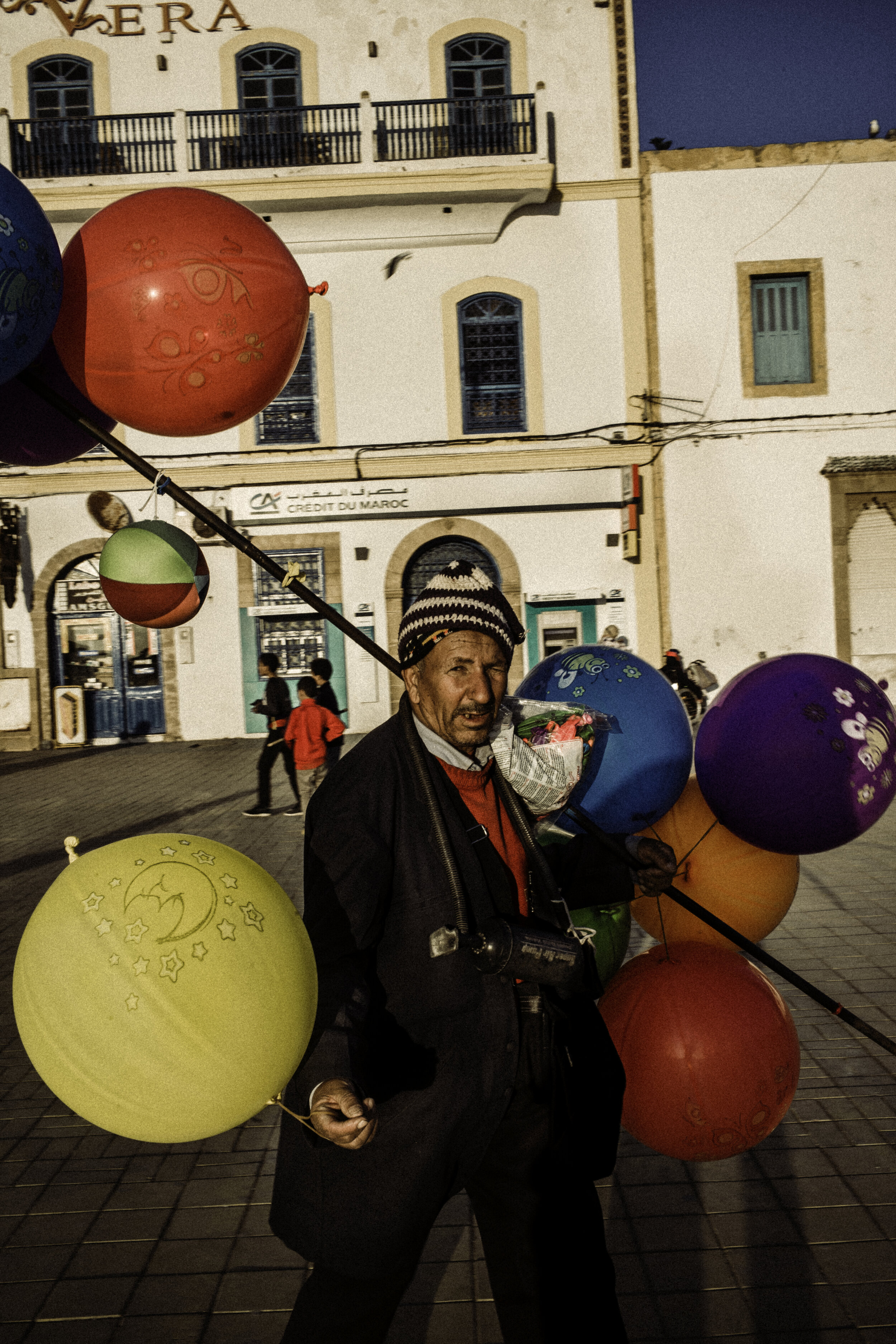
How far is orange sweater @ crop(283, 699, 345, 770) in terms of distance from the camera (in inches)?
344

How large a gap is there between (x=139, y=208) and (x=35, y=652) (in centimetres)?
1524

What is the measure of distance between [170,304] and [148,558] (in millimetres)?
758

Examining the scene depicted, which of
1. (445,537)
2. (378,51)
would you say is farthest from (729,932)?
(378,51)

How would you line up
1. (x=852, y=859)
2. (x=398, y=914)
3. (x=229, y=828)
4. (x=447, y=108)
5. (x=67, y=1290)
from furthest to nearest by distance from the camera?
1. (x=447, y=108)
2. (x=229, y=828)
3. (x=852, y=859)
4. (x=67, y=1290)
5. (x=398, y=914)

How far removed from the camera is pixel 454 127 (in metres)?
15.5

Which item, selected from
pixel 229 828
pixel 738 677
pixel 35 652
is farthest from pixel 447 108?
pixel 738 677

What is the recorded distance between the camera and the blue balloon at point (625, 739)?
2588 mm

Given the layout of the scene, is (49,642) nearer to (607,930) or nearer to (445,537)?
(445,537)

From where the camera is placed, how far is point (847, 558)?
1587cm

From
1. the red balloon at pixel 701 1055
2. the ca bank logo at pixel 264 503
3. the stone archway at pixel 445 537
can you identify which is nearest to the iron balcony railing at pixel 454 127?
the ca bank logo at pixel 264 503

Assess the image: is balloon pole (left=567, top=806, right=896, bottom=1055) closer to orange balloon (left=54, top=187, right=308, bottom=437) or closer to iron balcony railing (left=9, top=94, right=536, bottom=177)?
orange balloon (left=54, top=187, right=308, bottom=437)

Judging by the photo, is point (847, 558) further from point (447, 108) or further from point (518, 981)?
point (518, 981)

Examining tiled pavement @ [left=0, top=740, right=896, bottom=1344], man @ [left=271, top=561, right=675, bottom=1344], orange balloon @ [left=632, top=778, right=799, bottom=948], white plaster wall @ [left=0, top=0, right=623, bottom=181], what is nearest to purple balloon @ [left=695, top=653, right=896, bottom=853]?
orange balloon @ [left=632, top=778, right=799, bottom=948]

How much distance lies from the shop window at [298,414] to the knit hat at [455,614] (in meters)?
14.5
